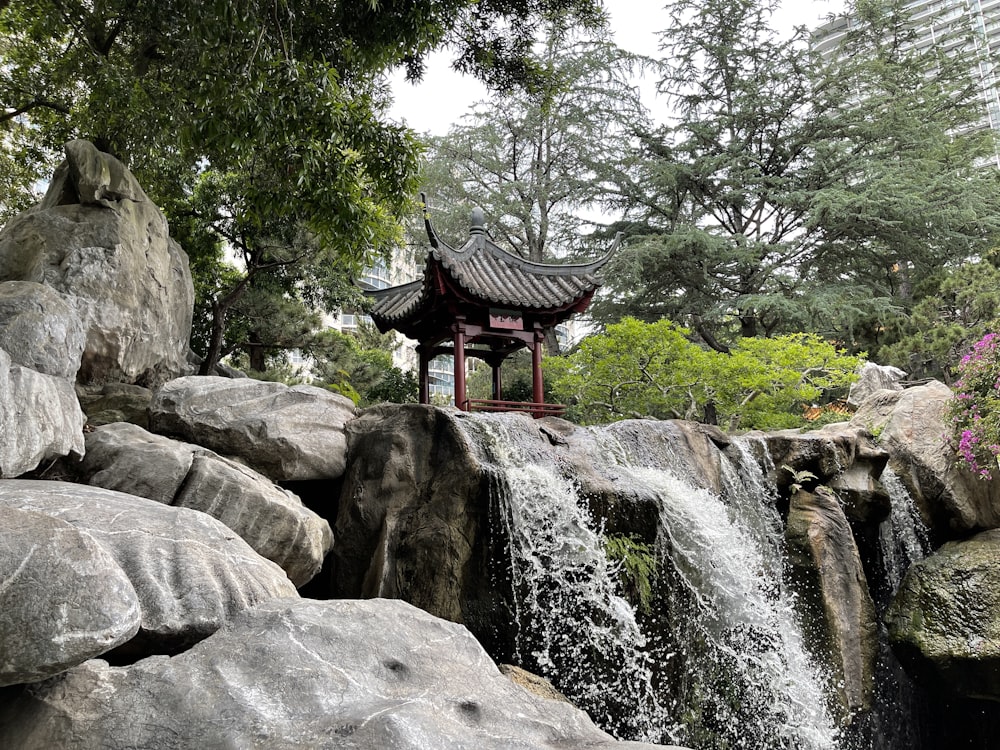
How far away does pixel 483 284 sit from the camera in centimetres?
1238

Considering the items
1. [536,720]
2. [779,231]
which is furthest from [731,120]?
[536,720]

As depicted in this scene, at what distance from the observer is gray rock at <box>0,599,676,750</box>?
2482mm

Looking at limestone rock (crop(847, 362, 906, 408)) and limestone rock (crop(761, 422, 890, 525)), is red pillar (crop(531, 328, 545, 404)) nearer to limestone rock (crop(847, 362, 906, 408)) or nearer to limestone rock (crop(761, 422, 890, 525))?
limestone rock (crop(761, 422, 890, 525))

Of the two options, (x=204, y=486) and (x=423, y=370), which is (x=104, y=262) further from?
(x=423, y=370)

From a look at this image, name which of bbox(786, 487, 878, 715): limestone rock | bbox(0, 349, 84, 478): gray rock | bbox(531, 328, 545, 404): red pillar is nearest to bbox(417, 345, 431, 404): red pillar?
bbox(531, 328, 545, 404): red pillar

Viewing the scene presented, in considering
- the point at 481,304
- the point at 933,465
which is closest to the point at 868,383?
the point at 933,465

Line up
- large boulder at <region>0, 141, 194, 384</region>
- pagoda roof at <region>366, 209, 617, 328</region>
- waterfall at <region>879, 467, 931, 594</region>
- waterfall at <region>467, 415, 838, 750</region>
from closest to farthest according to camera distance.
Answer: waterfall at <region>467, 415, 838, 750</region>
large boulder at <region>0, 141, 194, 384</region>
waterfall at <region>879, 467, 931, 594</region>
pagoda roof at <region>366, 209, 617, 328</region>

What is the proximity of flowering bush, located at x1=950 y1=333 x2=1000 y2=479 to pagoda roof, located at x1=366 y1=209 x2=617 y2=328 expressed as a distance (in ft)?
20.8

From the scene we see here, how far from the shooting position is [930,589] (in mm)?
7777

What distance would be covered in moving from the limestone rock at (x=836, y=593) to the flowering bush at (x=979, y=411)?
1779 mm

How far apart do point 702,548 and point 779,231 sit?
51.5 feet

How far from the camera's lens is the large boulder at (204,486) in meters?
5.19

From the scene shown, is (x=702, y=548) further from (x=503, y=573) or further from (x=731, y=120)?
(x=731, y=120)

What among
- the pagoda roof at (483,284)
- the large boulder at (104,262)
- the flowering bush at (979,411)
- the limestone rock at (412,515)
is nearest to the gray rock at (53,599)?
the limestone rock at (412,515)
